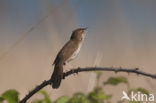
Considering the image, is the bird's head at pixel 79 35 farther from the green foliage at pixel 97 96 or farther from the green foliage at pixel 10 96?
the green foliage at pixel 10 96

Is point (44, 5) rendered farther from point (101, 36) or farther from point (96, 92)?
point (96, 92)

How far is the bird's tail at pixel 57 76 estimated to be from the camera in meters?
2.36

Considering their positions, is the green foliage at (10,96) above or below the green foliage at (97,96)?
below

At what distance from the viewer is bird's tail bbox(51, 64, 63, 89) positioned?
2.36m

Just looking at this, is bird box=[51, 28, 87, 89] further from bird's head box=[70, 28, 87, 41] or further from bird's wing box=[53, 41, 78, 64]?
bird's head box=[70, 28, 87, 41]

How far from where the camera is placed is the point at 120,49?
5852 mm

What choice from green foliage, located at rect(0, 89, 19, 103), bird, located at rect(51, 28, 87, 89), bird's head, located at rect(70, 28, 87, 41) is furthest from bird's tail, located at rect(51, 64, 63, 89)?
bird's head, located at rect(70, 28, 87, 41)

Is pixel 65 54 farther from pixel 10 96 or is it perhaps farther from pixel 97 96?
pixel 10 96

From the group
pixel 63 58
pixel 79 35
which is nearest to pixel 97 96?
pixel 63 58

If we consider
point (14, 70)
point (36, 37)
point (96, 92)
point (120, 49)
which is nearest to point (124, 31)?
point (120, 49)

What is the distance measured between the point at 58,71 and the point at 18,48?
404 centimetres

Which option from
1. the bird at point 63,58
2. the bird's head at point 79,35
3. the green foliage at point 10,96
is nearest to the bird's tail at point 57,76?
the bird at point 63,58

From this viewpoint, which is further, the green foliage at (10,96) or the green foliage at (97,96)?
the green foliage at (97,96)

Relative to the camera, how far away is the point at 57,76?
244 cm
